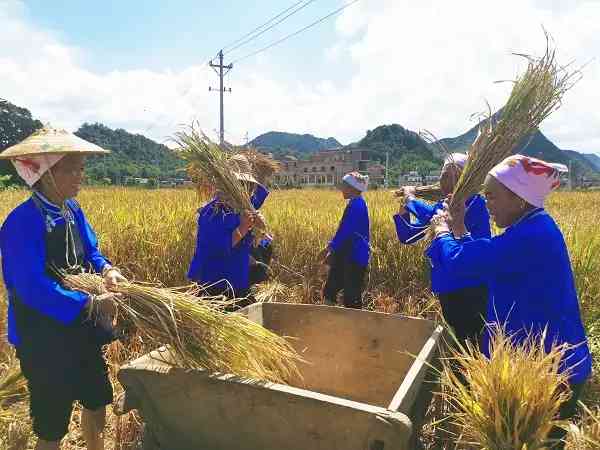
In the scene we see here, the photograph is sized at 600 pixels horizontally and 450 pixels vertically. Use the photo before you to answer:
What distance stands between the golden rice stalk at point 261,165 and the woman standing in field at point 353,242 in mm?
893

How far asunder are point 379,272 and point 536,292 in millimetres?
3595

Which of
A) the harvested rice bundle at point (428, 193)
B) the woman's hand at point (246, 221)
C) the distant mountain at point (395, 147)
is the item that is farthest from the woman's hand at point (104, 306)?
the distant mountain at point (395, 147)

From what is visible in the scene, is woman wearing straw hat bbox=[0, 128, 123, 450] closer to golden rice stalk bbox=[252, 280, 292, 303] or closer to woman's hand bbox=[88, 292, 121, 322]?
woman's hand bbox=[88, 292, 121, 322]

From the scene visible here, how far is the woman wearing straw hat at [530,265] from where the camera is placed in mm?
1547

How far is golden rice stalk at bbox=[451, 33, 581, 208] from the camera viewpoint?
8.13 ft

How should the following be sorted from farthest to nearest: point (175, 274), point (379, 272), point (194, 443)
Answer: point (379, 272)
point (175, 274)
point (194, 443)

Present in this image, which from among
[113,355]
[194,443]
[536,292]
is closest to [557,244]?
[536,292]

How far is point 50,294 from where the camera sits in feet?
5.31

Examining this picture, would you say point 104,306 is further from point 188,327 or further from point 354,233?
point 354,233

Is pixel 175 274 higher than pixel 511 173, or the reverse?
pixel 511 173

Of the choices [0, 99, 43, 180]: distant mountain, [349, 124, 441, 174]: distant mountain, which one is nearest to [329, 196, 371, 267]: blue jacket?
[349, 124, 441, 174]: distant mountain

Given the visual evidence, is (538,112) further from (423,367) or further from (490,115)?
(423,367)

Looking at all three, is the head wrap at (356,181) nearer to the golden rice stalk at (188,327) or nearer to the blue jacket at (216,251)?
the blue jacket at (216,251)

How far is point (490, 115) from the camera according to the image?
8.63 ft
